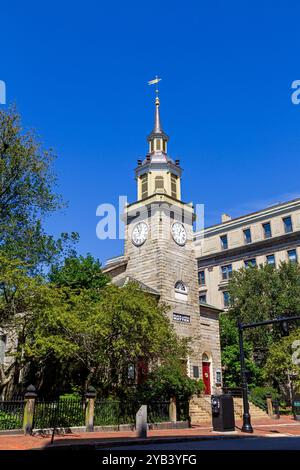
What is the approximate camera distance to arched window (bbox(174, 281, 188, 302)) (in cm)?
3272

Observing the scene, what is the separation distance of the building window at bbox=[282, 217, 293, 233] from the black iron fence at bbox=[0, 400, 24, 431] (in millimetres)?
41433

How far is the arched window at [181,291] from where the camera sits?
32719mm

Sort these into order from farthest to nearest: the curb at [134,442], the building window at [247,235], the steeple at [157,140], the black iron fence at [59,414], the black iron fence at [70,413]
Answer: the building window at [247,235] < the steeple at [157,140] < the black iron fence at [59,414] < the black iron fence at [70,413] < the curb at [134,442]

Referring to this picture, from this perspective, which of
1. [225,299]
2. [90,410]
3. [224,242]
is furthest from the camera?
[224,242]

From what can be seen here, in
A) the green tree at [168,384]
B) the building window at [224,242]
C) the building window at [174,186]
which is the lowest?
the green tree at [168,384]

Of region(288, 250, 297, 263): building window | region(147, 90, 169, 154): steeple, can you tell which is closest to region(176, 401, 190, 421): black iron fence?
region(147, 90, 169, 154): steeple

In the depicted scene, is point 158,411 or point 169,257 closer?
point 158,411

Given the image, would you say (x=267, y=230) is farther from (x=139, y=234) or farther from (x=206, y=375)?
(x=206, y=375)

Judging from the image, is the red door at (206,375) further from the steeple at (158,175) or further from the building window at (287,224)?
the building window at (287,224)

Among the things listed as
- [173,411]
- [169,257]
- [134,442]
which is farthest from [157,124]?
[134,442]

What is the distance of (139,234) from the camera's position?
114 ft

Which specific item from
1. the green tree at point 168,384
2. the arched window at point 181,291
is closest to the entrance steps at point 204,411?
the green tree at point 168,384

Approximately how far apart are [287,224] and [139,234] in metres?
24.6

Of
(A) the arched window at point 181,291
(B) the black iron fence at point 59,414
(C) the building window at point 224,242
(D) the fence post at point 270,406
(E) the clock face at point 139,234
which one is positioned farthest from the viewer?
(C) the building window at point 224,242
